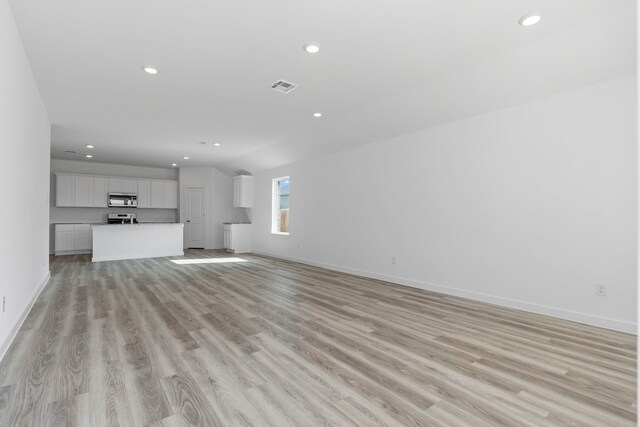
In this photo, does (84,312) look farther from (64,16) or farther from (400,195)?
(400,195)

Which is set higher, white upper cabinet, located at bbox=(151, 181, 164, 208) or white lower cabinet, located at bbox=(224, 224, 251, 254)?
white upper cabinet, located at bbox=(151, 181, 164, 208)

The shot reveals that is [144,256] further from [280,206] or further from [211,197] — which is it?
[280,206]

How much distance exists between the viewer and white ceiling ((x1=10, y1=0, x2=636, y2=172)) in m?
2.45

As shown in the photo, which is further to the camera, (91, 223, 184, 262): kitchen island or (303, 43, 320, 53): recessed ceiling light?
(91, 223, 184, 262): kitchen island

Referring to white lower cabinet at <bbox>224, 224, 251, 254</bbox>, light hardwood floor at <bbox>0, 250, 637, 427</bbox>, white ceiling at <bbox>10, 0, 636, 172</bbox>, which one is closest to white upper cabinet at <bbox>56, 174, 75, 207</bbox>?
white lower cabinet at <bbox>224, 224, 251, 254</bbox>

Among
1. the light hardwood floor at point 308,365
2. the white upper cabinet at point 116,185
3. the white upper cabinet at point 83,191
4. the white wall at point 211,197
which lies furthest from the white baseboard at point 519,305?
the white upper cabinet at point 83,191

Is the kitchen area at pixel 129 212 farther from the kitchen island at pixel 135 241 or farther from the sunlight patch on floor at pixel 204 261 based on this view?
the sunlight patch on floor at pixel 204 261

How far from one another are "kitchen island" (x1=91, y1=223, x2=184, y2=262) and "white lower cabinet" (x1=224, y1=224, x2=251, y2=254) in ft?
4.46

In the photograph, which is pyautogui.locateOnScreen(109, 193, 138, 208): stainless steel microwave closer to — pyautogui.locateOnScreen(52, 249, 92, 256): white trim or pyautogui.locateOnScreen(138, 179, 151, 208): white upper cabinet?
pyautogui.locateOnScreen(138, 179, 151, 208): white upper cabinet

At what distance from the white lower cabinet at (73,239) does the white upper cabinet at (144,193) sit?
155cm

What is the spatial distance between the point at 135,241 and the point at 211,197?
2.88 meters

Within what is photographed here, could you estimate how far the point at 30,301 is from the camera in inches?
139

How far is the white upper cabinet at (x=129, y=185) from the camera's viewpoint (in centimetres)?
966

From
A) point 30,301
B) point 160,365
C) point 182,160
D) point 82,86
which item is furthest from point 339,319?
point 182,160
